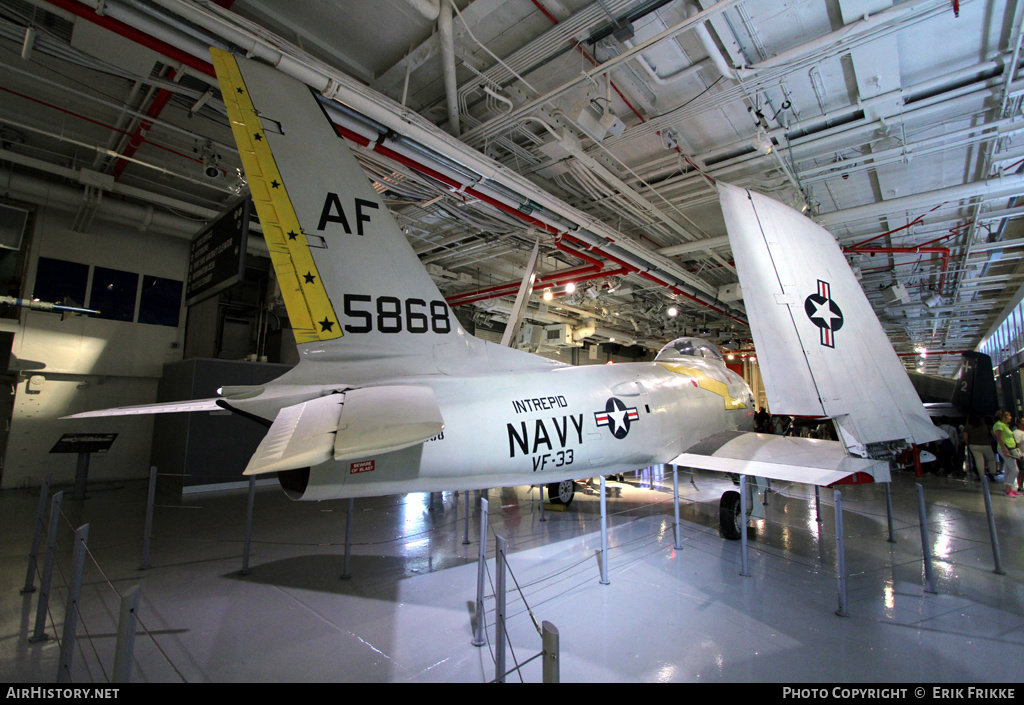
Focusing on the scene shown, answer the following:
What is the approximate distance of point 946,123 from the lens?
5508 mm

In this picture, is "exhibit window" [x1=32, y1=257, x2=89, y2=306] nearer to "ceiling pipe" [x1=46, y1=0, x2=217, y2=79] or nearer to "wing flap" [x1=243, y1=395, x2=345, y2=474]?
"ceiling pipe" [x1=46, y1=0, x2=217, y2=79]

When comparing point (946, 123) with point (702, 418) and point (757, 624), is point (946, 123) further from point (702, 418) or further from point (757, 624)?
point (757, 624)

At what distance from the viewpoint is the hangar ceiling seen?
407 centimetres

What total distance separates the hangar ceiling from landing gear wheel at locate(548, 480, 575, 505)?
4333mm

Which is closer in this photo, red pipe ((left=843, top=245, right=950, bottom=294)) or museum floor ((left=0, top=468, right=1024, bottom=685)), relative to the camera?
museum floor ((left=0, top=468, right=1024, bottom=685))

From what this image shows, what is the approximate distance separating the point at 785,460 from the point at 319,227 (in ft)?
17.5

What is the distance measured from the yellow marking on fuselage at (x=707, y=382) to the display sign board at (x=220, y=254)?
6.29 m

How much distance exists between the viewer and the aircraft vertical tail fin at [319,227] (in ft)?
10.9

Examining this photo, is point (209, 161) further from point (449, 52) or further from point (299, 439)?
point (299, 439)

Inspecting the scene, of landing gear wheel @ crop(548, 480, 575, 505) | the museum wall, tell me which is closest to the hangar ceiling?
the museum wall

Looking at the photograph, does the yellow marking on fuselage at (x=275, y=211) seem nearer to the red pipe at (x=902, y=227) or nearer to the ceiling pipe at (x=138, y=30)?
the ceiling pipe at (x=138, y=30)

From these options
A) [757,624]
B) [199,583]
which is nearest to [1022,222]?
[757,624]

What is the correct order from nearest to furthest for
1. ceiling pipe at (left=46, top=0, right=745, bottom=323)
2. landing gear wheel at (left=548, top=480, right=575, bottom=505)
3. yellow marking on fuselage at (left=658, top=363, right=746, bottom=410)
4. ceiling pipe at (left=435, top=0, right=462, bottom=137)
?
ceiling pipe at (left=46, top=0, right=745, bottom=323)
ceiling pipe at (left=435, top=0, right=462, bottom=137)
yellow marking on fuselage at (left=658, top=363, right=746, bottom=410)
landing gear wheel at (left=548, top=480, right=575, bottom=505)

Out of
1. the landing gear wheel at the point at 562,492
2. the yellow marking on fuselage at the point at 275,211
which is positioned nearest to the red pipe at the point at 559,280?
the landing gear wheel at the point at 562,492
